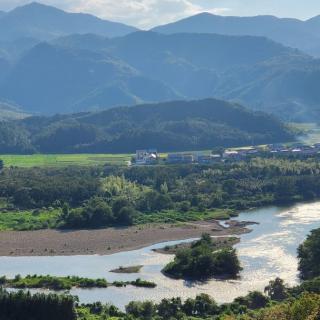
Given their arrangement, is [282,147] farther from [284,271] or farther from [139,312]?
[139,312]

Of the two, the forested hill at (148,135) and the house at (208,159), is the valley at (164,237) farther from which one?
the forested hill at (148,135)

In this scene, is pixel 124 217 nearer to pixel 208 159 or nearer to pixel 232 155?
pixel 208 159

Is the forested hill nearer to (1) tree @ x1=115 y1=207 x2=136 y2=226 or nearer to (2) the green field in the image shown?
Answer: (2) the green field

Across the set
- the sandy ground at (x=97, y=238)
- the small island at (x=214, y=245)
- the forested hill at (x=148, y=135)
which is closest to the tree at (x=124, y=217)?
the sandy ground at (x=97, y=238)

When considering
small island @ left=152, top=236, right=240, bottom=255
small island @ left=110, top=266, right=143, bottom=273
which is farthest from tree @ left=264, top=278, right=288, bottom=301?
small island @ left=152, top=236, right=240, bottom=255

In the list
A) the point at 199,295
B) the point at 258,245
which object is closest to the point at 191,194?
the point at 258,245
